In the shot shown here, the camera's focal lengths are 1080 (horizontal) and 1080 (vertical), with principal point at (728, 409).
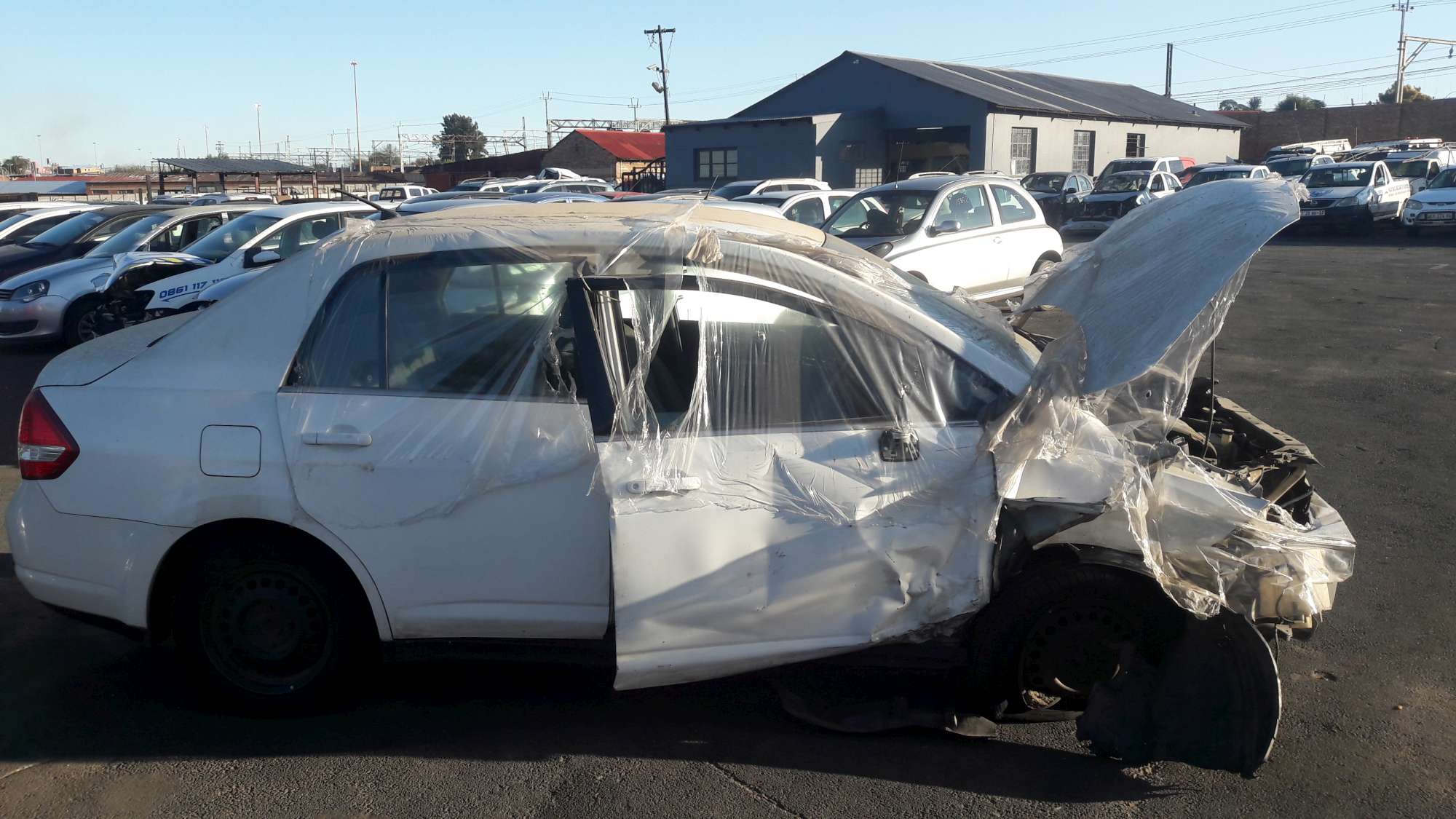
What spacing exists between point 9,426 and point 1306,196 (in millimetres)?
9341

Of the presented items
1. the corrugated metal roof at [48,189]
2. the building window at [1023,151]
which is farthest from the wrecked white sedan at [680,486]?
the corrugated metal roof at [48,189]

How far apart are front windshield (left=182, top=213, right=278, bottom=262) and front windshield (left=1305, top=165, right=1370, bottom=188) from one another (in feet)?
79.8

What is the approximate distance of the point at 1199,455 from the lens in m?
4.22

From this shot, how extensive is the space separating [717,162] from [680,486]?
118 feet

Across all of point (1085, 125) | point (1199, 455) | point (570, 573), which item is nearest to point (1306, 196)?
point (1199, 455)

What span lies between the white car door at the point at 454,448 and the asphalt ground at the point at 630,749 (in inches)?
16.8

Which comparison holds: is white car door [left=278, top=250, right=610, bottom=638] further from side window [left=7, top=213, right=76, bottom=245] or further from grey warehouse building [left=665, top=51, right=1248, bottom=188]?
grey warehouse building [left=665, top=51, right=1248, bottom=188]

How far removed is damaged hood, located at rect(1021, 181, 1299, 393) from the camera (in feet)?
11.5

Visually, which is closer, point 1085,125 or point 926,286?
point 926,286

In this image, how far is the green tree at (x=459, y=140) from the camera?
88.2 meters

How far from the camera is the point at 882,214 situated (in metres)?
12.0

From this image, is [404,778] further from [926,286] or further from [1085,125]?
[1085,125]

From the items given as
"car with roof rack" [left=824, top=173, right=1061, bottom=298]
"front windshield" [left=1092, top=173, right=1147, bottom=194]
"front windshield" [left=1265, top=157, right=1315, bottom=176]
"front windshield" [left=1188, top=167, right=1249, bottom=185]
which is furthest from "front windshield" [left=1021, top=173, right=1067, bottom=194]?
"car with roof rack" [left=824, top=173, right=1061, bottom=298]

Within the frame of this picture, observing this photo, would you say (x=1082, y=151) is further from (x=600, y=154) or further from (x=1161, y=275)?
(x=1161, y=275)
